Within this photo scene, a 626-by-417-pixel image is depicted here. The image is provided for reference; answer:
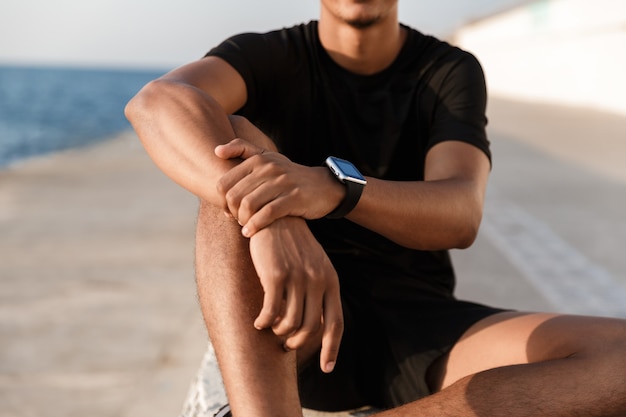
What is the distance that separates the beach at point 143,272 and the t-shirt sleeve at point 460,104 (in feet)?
4.01

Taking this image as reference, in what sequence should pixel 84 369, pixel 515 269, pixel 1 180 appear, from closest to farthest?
pixel 84 369
pixel 515 269
pixel 1 180

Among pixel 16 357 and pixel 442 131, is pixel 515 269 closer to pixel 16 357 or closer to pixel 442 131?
pixel 442 131

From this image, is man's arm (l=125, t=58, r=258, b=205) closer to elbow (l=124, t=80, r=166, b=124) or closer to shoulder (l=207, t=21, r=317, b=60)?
elbow (l=124, t=80, r=166, b=124)

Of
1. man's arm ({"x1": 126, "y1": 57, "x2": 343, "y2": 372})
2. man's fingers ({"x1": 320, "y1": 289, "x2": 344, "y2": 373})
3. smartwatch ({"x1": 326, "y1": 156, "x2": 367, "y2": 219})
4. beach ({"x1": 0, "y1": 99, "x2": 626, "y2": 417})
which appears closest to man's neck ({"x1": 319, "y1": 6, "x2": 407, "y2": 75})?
man's arm ({"x1": 126, "y1": 57, "x2": 343, "y2": 372})

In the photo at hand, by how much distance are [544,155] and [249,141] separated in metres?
9.59

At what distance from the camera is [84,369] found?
11.7 feet

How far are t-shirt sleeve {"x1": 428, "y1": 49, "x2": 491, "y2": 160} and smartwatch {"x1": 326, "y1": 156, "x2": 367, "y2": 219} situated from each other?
597 mm

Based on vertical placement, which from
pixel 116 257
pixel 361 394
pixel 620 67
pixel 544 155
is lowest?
pixel 361 394

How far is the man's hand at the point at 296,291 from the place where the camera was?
1.77m

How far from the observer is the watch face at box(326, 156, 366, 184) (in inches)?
77.2

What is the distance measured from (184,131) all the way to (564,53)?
2603cm

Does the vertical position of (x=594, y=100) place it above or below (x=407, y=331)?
above

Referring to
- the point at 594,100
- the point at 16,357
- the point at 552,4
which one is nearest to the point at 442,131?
the point at 16,357

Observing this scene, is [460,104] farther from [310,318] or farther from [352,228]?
[310,318]
